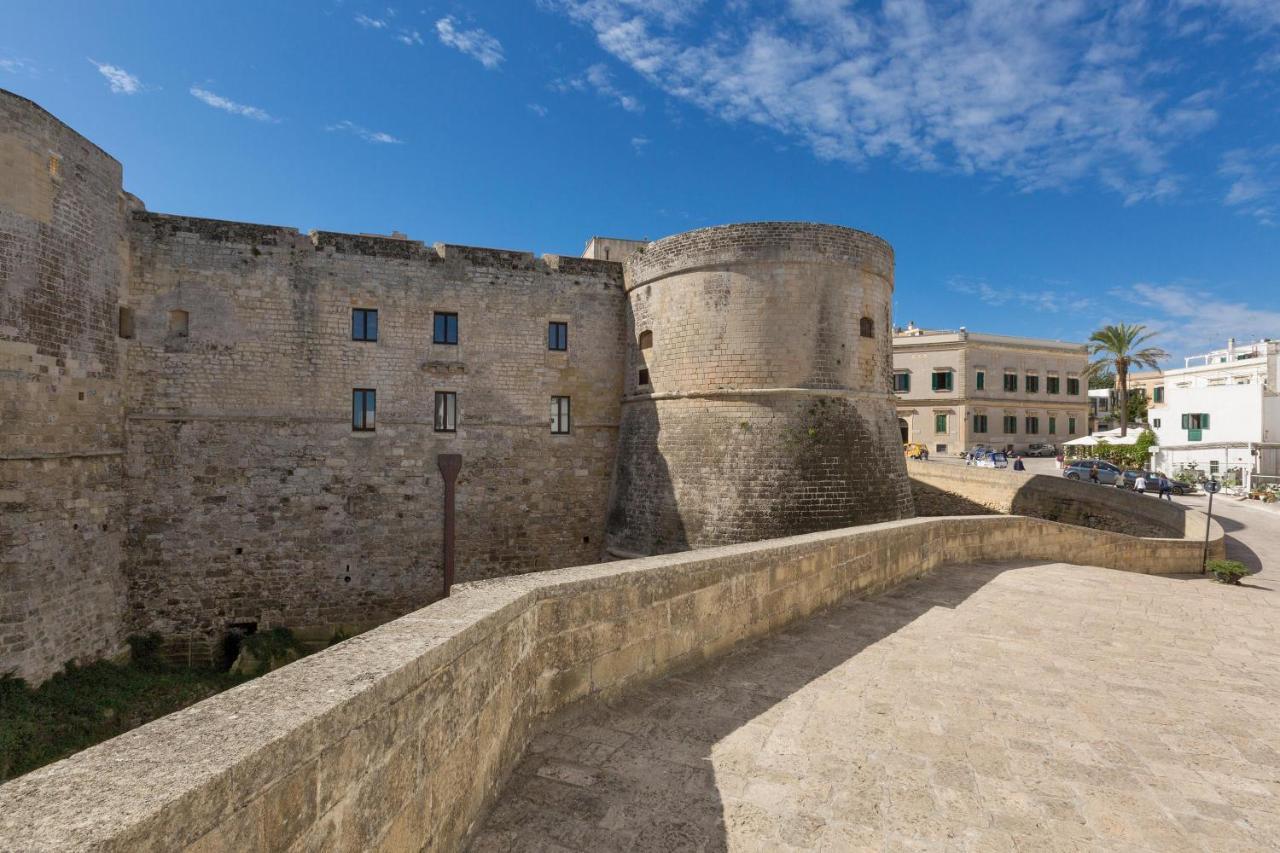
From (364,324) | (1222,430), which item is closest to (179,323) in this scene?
(364,324)

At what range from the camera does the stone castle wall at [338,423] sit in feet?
41.8

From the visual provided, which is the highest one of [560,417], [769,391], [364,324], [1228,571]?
[364,324]

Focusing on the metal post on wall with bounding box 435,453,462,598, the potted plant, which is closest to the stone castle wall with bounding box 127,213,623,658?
the metal post on wall with bounding box 435,453,462,598

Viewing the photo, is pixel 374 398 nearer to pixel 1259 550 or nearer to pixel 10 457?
pixel 10 457

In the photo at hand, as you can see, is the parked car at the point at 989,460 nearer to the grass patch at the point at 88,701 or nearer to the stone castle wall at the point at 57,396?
the grass patch at the point at 88,701

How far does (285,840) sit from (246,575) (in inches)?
549

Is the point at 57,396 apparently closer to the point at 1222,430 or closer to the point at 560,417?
the point at 560,417

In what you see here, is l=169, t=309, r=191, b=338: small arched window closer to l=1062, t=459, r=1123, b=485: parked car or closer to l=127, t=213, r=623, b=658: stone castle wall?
l=127, t=213, r=623, b=658: stone castle wall

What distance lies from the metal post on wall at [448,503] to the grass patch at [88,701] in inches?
175

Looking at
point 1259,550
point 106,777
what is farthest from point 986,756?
point 1259,550

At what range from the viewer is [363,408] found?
14.0m

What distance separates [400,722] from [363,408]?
13090 millimetres

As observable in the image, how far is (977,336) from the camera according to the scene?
35.6 meters

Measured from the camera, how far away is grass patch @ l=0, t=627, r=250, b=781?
9242mm
